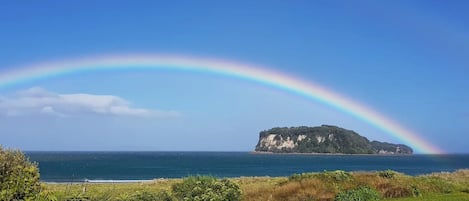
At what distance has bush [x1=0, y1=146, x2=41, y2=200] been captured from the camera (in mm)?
14742

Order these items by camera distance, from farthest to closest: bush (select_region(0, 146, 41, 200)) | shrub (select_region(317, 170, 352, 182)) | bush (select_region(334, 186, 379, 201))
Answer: shrub (select_region(317, 170, 352, 182)) < bush (select_region(334, 186, 379, 201)) < bush (select_region(0, 146, 41, 200))

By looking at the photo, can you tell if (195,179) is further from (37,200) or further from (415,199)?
(415,199)

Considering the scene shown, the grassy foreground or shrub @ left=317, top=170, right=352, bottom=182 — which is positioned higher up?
shrub @ left=317, top=170, right=352, bottom=182

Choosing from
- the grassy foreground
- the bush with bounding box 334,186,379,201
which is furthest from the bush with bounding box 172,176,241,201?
the bush with bounding box 334,186,379,201

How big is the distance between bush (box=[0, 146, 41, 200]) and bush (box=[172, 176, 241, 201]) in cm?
802

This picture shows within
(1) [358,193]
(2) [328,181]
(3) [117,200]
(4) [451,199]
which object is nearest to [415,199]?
(4) [451,199]

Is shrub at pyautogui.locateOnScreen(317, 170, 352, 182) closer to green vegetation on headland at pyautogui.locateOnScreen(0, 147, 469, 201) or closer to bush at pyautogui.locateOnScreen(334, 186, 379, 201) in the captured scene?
green vegetation on headland at pyautogui.locateOnScreen(0, 147, 469, 201)

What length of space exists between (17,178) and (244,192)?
18102mm

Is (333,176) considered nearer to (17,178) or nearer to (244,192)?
(244,192)

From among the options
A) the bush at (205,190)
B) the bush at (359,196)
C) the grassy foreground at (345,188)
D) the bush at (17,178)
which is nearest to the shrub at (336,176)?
the grassy foreground at (345,188)

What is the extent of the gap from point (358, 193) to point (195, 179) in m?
8.69

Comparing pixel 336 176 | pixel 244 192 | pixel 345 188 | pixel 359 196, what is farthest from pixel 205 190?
pixel 336 176

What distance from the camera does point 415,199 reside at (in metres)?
28.0

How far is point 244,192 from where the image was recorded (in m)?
31.3
